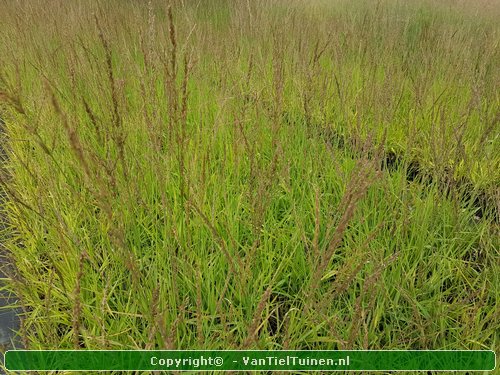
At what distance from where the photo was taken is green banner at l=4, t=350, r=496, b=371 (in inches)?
37.5

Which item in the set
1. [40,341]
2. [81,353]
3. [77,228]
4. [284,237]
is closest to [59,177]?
[77,228]

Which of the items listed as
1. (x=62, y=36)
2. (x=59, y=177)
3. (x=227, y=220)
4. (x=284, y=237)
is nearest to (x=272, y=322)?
(x=284, y=237)

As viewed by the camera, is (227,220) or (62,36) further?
(62,36)

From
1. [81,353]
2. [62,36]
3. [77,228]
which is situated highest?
[62,36]

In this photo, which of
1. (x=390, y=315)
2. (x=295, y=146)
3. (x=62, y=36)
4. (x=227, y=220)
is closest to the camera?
(x=390, y=315)

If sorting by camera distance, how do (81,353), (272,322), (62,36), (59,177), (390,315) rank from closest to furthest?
(81,353) → (390,315) → (272,322) → (59,177) → (62,36)

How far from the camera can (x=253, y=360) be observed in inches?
38.0

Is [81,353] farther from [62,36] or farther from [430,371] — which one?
[62,36]

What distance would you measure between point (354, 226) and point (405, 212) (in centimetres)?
23

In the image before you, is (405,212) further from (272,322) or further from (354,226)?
(272,322)

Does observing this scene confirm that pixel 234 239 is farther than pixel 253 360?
Yes

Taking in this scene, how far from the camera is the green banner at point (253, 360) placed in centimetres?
95

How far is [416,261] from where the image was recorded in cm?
131

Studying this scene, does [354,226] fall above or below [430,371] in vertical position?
above
